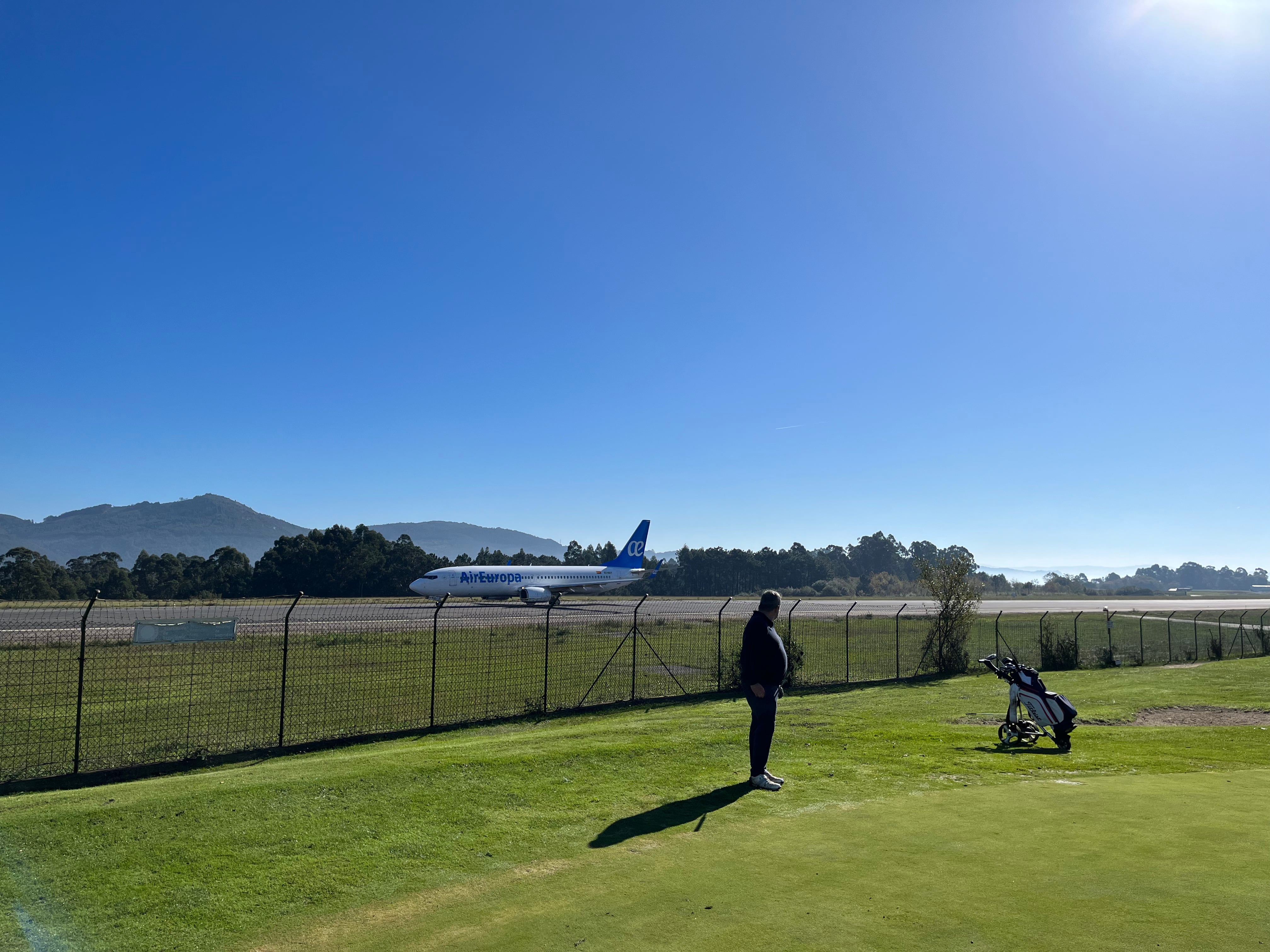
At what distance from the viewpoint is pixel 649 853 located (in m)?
5.62

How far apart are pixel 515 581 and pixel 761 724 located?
49.5 m

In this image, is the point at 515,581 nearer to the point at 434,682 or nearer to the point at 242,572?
the point at 242,572

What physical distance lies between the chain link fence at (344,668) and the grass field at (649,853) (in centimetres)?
275

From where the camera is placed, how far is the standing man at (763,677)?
739 centimetres

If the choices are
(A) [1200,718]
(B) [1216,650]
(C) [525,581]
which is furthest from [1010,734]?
(C) [525,581]

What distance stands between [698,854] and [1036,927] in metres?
2.24

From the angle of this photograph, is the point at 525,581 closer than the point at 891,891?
No

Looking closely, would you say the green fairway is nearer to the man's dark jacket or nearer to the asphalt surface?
the man's dark jacket

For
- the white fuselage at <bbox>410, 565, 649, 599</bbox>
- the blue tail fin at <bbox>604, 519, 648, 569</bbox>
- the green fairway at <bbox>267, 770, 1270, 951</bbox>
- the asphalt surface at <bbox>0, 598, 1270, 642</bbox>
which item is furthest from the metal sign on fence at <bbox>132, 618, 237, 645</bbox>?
the blue tail fin at <bbox>604, 519, 648, 569</bbox>

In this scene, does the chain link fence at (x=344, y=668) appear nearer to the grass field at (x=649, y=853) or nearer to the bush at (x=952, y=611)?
the bush at (x=952, y=611)

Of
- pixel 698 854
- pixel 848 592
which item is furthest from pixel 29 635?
pixel 848 592

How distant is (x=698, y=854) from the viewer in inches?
219

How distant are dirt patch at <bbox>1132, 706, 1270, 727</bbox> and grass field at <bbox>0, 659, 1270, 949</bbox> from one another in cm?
340

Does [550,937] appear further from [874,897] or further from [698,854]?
[874,897]
